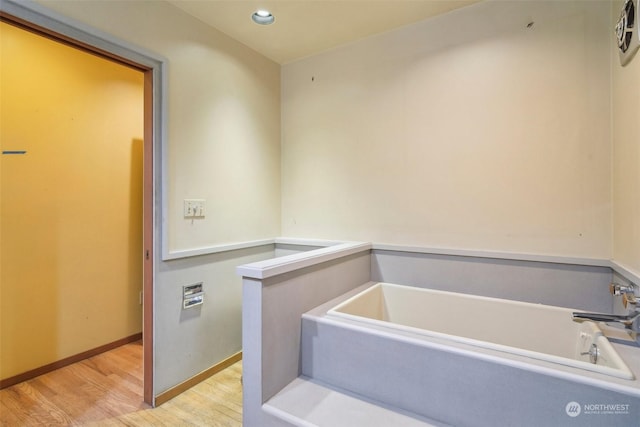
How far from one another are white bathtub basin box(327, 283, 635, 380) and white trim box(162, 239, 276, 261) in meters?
1.00

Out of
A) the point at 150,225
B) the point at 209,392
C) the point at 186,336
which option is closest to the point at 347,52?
the point at 150,225

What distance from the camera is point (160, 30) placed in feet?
5.98

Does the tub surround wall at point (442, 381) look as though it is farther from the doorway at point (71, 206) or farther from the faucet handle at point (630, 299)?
the doorway at point (71, 206)

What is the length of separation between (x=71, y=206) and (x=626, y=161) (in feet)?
11.5

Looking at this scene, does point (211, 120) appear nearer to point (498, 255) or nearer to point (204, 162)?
point (204, 162)

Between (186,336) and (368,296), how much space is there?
1.23 m

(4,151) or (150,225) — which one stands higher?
(4,151)

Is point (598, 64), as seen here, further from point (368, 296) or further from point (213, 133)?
point (213, 133)

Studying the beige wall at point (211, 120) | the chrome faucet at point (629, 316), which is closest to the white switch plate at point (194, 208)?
the beige wall at point (211, 120)

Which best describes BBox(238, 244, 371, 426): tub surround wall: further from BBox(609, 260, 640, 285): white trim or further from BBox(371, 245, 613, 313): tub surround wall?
BBox(609, 260, 640, 285): white trim

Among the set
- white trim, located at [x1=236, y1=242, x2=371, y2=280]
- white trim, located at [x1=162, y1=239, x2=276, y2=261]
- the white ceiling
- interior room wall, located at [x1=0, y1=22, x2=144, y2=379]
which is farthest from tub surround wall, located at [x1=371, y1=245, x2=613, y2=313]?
interior room wall, located at [x1=0, y1=22, x2=144, y2=379]

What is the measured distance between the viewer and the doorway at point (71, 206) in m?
1.99

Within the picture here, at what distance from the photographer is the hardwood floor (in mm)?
1666

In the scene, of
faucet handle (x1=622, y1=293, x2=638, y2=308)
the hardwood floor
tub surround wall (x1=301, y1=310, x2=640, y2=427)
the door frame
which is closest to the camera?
tub surround wall (x1=301, y1=310, x2=640, y2=427)
